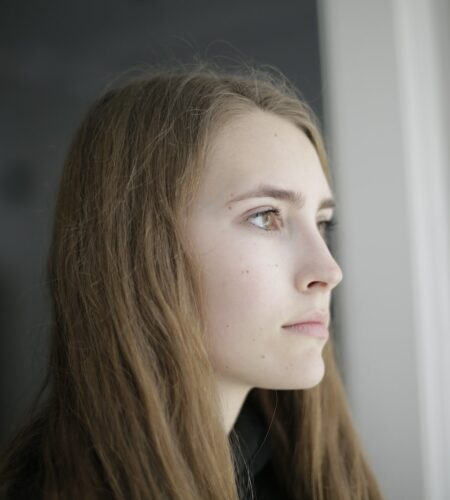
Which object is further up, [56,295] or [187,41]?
[187,41]

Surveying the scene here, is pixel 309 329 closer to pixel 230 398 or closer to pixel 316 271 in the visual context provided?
pixel 316 271

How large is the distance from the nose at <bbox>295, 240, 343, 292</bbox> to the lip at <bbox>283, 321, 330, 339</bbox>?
7 centimetres

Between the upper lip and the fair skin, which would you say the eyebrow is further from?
the upper lip

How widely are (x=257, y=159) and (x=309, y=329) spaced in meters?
0.33

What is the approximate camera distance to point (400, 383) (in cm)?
126

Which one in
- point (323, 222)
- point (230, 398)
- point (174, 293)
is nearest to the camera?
point (174, 293)

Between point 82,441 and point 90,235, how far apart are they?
36 cm

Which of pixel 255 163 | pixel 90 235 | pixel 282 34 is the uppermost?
pixel 282 34

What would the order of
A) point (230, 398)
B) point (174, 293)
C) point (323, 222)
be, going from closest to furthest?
point (174, 293) → point (230, 398) → point (323, 222)

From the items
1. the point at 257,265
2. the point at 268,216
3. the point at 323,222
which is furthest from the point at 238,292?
the point at 323,222

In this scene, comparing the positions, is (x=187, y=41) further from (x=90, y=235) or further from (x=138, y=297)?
(x=138, y=297)

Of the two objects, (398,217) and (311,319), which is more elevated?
(398,217)

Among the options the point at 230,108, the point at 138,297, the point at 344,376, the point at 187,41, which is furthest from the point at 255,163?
the point at 187,41

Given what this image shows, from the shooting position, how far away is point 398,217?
1238 millimetres
